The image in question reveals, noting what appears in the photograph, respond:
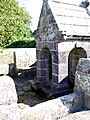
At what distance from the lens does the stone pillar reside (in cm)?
186

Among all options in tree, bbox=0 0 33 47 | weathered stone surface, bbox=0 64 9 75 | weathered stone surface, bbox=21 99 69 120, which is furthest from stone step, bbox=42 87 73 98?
weathered stone surface, bbox=0 64 9 75

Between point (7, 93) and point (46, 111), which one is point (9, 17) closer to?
point (46, 111)

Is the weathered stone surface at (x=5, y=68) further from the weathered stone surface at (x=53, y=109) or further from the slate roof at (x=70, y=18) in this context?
the weathered stone surface at (x=53, y=109)

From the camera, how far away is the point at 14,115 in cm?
192

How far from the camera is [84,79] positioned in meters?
3.07

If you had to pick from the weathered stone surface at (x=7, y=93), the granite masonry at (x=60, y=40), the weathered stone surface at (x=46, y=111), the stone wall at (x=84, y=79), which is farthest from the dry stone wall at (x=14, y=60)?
the weathered stone surface at (x=7, y=93)

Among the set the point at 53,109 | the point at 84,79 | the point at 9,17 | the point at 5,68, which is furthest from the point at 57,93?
the point at 5,68

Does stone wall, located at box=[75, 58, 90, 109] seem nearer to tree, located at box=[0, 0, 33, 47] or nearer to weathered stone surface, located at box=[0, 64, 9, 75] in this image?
tree, located at box=[0, 0, 33, 47]

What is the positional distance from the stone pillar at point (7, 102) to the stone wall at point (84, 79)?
1.54 metres

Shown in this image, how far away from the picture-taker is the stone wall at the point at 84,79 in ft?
9.86

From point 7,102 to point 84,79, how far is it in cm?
166

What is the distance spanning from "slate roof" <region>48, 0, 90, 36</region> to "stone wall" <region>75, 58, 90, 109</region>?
74.8 inches

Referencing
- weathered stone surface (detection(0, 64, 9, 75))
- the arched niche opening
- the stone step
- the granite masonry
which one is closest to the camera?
the stone step

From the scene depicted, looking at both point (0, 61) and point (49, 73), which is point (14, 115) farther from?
point (0, 61)
